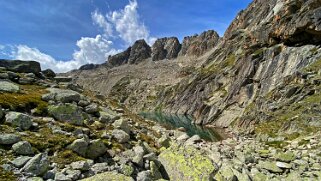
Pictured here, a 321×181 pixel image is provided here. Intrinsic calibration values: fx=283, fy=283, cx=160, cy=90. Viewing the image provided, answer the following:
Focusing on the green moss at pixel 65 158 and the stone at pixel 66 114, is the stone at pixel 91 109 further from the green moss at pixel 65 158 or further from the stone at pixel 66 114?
the green moss at pixel 65 158

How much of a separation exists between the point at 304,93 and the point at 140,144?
52794 mm

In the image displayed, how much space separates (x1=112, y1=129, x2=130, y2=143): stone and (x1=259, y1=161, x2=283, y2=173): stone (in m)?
13.2

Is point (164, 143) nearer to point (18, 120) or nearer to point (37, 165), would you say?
point (18, 120)

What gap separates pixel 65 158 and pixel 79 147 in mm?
1064

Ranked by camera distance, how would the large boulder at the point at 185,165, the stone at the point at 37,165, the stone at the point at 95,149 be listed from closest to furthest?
the stone at the point at 37,165
the stone at the point at 95,149
the large boulder at the point at 185,165

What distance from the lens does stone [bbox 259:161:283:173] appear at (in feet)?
79.3

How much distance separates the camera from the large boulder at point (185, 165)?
16141 mm

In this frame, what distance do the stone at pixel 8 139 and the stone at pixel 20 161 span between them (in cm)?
122

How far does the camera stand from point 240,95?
335 ft

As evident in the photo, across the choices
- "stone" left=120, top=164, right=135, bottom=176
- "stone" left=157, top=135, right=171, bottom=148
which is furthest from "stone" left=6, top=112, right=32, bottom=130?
"stone" left=157, top=135, right=171, bottom=148

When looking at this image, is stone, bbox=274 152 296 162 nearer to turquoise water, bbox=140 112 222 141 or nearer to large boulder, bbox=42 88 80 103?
large boulder, bbox=42 88 80 103

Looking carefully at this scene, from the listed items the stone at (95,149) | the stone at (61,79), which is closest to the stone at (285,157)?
the stone at (95,149)

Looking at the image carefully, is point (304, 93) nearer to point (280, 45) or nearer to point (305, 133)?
point (305, 133)

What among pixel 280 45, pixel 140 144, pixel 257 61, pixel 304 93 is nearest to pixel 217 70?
pixel 257 61
